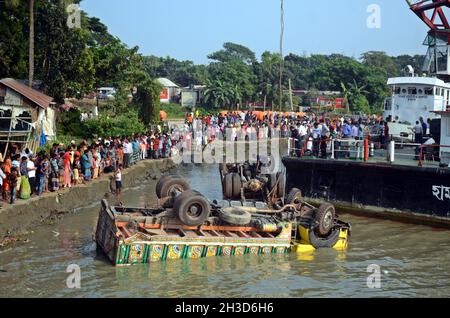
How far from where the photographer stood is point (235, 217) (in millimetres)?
14922

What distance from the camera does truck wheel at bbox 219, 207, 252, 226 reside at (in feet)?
49.0

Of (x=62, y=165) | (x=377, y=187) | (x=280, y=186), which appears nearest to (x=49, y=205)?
(x=62, y=165)

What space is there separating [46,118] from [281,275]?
17.2 m

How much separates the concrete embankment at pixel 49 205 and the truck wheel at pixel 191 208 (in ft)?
15.5

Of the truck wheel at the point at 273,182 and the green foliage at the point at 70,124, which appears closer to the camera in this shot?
the truck wheel at the point at 273,182

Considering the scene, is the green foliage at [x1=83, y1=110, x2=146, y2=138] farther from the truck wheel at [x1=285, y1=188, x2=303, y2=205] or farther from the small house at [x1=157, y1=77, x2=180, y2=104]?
the small house at [x1=157, y1=77, x2=180, y2=104]

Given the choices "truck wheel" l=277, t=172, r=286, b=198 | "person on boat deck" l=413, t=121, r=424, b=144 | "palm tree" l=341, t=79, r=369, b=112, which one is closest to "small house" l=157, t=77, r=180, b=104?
"palm tree" l=341, t=79, r=369, b=112

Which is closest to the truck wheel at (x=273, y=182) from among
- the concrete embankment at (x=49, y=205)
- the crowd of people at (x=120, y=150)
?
the crowd of people at (x=120, y=150)

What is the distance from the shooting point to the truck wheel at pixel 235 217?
1492 cm

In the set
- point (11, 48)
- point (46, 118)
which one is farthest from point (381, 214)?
point (11, 48)

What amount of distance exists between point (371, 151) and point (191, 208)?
1039 centimetres

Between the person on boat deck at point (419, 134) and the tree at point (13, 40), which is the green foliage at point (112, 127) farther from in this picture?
the person on boat deck at point (419, 134)
